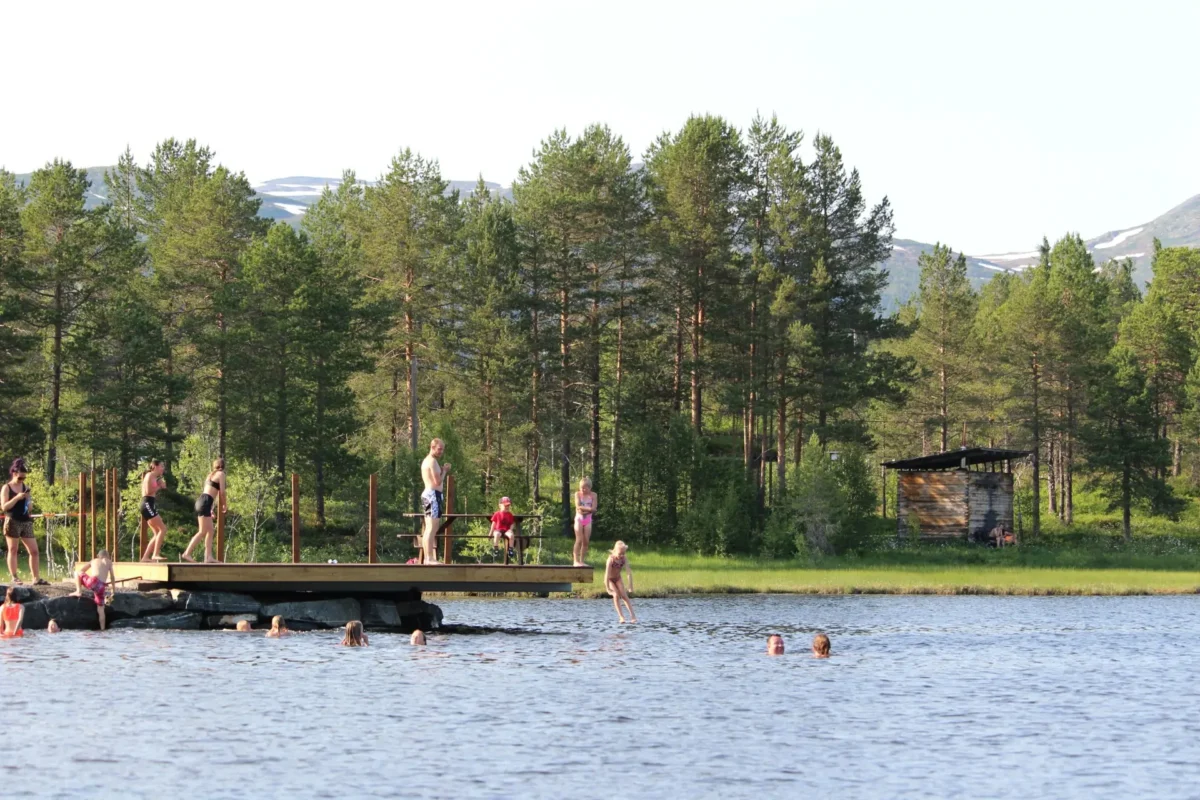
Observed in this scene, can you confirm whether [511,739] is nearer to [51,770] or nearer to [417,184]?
[51,770]

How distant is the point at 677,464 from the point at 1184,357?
4437 cm

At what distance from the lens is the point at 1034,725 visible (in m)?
22.8

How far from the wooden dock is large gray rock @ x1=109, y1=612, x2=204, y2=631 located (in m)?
0.80

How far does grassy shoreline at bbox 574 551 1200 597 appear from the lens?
5572cm

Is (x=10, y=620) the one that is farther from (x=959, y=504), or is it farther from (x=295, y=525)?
(x=959, y=504)

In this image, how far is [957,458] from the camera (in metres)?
79.1

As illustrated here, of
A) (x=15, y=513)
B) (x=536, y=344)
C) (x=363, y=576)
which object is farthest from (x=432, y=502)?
(x=536, y=344)

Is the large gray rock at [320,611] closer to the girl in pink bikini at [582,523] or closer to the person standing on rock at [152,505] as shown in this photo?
the person standing on rock at [152,505]

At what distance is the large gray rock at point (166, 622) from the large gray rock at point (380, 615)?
3946mm

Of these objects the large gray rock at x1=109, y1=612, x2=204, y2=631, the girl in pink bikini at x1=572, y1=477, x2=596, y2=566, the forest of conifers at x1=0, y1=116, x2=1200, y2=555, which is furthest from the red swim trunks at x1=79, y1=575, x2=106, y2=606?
the forest of conifers at x1=0, y1=116, x2=1200, y2=555

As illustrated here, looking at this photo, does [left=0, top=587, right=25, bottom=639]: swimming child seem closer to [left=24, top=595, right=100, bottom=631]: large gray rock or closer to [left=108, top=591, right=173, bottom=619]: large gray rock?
[left=24, top=595, right=100, bottom=631]: large gray rock

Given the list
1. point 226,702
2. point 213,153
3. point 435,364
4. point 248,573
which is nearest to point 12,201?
point 435,364

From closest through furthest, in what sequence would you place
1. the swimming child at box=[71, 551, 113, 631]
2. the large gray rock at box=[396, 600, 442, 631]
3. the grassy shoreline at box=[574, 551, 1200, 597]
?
the swimming child at box=[71, 551, 113, 631]
the large gray rock at box=[396, 600, 442, 631]
the grassy shoreline at box=[574, 551, 1200, 597]

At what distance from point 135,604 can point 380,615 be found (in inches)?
222
